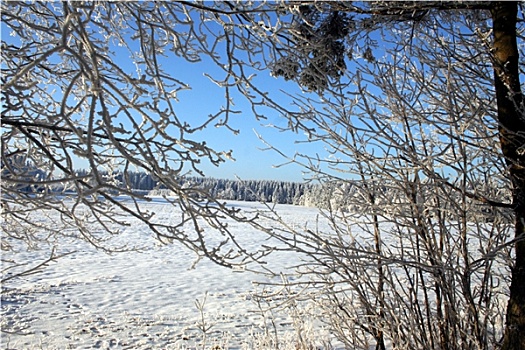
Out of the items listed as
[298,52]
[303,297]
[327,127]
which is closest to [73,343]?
[303,297]

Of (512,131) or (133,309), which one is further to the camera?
(133,309)

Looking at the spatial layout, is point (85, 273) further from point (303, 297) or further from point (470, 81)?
point (470, 81)

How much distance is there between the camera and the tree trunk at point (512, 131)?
1837 millimetres

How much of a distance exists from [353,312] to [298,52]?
198cm

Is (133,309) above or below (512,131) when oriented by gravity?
below

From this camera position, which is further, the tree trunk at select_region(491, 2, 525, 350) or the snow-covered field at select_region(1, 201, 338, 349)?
the snow-covered field at select_region(1, 201, 338, 349)

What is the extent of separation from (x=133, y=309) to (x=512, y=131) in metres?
6.74

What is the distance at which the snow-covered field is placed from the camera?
16.9ft

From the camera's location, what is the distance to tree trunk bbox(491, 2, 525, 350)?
1837mm

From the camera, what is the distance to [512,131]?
74.1 inches

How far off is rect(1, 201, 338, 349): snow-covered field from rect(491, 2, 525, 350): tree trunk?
5.93ft

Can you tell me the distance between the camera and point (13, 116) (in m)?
1.75

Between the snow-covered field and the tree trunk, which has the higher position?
the tree trunk

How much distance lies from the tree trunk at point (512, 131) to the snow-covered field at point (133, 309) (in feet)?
5.93
